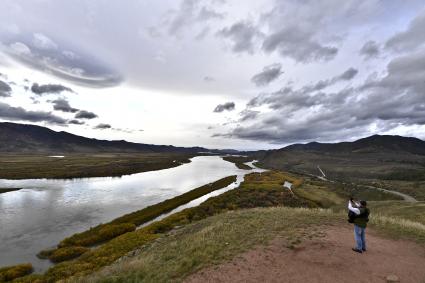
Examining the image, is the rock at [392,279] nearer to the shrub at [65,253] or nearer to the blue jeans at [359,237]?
the blue jeans at [359,237]

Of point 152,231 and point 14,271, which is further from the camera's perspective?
point 152,231

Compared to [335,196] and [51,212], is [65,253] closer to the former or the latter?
[51,212]

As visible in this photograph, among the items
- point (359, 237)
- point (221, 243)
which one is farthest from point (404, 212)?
point (221, 243)

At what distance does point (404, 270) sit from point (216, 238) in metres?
12.0

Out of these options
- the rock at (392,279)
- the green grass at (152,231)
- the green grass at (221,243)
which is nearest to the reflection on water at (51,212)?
the green grass at (152,231)

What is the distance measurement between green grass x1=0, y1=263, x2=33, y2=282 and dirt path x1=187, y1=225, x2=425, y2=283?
20.5 meters

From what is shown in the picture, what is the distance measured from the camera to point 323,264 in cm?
1573

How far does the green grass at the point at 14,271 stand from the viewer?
2516cm

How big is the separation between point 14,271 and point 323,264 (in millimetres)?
26916

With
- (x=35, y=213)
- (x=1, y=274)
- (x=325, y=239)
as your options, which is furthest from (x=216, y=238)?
(x=35, y=213)

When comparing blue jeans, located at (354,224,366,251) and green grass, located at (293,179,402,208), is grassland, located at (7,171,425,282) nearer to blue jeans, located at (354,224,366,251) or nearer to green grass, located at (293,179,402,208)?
blue jeans, located at (354,224,366,251)

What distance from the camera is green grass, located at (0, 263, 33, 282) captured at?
82.6 ft

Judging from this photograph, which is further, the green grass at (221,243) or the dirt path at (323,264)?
the green grass at (221,243)

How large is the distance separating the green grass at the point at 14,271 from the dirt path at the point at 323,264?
2055 centimetres
